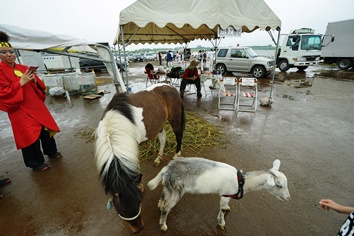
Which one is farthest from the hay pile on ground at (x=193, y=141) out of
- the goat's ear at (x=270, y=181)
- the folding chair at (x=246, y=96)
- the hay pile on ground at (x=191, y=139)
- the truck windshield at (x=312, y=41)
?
the truck windshield at (x=312, y=41)

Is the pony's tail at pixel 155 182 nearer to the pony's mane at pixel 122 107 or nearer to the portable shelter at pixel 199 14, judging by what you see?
the pony's mane at pixel 122 107

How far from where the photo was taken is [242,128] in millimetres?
4738

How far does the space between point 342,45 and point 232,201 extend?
60.0 feet

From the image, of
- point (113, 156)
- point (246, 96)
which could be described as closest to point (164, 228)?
point (113, 156)

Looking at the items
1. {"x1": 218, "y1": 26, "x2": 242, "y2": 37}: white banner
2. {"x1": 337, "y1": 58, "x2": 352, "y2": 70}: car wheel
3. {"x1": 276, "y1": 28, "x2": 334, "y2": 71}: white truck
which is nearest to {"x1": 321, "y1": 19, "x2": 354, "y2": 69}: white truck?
{"x1": 337, "y1": 58, "x2": 352, "y2": 70}: car wheel

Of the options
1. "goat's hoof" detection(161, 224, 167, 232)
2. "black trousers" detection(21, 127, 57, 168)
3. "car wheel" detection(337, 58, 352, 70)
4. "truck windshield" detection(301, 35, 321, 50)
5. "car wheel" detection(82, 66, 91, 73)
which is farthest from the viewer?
"car wheel" detection(82, 66, 91, 73)

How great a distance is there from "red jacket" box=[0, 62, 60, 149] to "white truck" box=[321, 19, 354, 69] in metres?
19.7

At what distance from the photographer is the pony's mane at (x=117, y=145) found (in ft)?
5.21

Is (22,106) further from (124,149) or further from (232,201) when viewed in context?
(232,201)

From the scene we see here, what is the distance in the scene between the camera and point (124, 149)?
172 centimetres

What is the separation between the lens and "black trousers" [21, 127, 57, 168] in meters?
2.94

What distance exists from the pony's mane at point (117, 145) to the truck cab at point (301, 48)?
1580 centimetres

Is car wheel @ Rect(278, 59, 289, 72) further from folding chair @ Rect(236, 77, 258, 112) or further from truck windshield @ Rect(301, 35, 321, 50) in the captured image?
folding chair @ Rect(236, 77, 258, 112)

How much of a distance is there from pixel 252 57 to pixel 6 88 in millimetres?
12513
